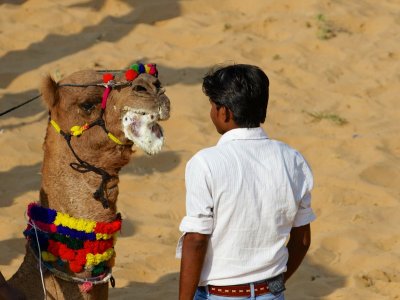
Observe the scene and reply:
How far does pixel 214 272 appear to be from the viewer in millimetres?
3680

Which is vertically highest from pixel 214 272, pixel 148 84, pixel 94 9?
pixel 148 84

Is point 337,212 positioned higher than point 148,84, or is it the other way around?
point 148,84

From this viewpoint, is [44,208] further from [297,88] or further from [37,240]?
[297,88]

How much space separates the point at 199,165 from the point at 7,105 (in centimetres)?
632

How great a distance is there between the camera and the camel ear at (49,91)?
4379 millimetres

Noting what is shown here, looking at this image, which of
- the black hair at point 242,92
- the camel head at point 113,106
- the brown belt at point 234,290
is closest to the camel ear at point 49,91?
the camel head at point 113,106

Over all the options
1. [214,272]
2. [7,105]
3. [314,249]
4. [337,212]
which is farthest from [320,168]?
[214,272]

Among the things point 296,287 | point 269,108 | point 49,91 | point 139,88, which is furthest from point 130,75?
point 269,108

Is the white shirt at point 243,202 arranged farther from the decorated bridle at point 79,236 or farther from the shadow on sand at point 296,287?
the shadow on sand at point 296,287

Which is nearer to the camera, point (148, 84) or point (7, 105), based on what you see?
point (148, 84)

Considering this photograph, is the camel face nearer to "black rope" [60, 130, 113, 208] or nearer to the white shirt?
"black rope" [60, 130, 113, 208]

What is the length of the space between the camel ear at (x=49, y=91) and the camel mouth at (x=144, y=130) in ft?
1.31

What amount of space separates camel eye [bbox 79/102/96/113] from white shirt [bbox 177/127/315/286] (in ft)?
3.20

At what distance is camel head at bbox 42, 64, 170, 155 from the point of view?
13.8 feet
